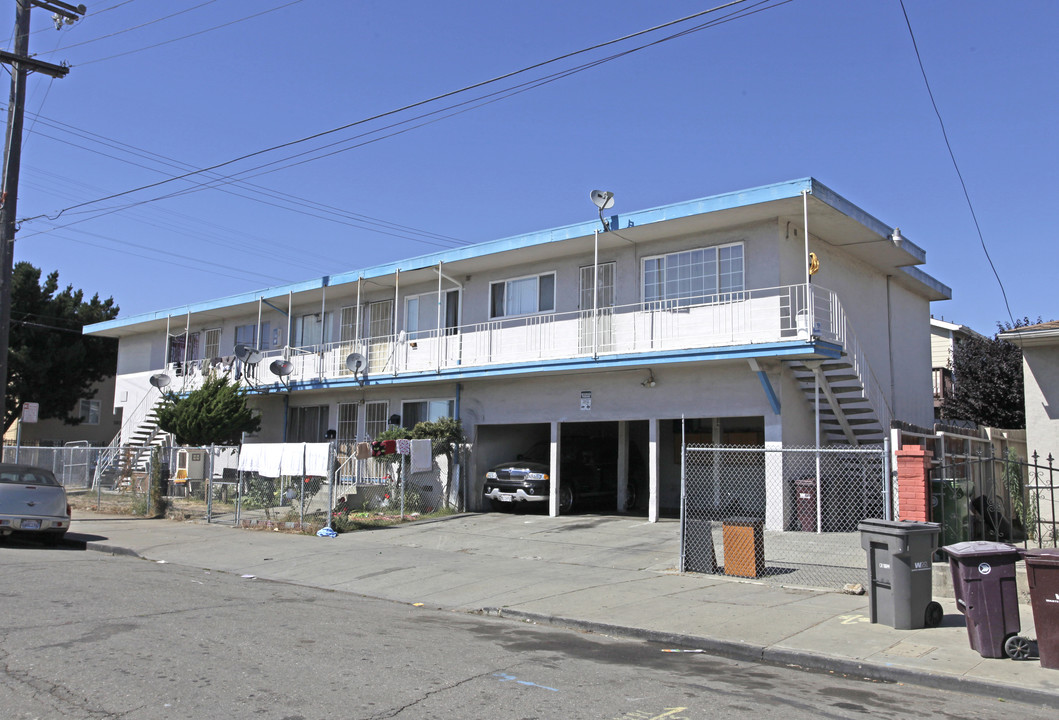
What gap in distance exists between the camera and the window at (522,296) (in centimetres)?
2019

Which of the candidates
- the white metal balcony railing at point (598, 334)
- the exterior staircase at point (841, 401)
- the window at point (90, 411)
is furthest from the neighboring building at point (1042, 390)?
the window at point (90, 411)

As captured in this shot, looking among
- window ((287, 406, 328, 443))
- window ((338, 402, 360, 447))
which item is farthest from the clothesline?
window ((287, 406, 328, 443))

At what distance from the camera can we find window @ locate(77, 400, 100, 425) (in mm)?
41000

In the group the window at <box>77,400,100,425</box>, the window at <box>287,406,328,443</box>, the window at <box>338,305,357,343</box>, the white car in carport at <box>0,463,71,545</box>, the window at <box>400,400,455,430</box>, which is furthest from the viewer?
the window at <box>77,400,100,425</box>

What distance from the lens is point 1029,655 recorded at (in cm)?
716

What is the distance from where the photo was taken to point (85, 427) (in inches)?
1619

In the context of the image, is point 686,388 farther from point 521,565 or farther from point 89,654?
point 89,654

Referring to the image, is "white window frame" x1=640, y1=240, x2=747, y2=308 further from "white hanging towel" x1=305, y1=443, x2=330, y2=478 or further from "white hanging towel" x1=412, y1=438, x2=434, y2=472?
"white hanging towel" x1=305, y1=443, x2=330, y2=478

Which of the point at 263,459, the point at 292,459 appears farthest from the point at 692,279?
the point at 263,459

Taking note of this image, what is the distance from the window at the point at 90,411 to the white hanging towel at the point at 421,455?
28195mm

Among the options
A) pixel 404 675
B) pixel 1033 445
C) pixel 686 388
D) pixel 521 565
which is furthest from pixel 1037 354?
pixel 404 675

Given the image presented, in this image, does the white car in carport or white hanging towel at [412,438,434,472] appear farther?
white hanging towel at [412,438,434,472]

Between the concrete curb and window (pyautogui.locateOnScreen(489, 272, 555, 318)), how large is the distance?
11.7 m

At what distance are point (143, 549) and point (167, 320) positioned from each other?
1631 cm
